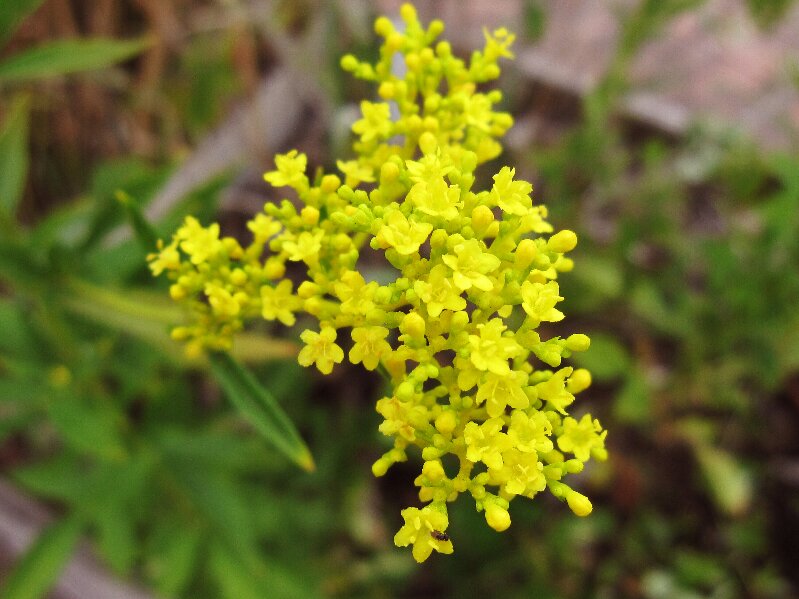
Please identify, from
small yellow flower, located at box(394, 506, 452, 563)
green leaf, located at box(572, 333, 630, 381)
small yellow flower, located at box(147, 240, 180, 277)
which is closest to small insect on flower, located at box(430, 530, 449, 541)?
small yellow flower, located at box(394, 506, 452, 563)

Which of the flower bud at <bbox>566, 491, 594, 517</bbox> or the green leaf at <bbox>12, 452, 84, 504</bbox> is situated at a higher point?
the green leaf at <bbox>12, 452, 84, 504</bbox>

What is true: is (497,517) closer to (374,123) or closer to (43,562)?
(374,123)

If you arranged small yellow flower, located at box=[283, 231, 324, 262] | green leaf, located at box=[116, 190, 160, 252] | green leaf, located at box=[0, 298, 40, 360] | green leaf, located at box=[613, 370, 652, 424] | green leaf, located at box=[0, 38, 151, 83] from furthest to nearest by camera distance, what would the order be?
green leaf, located at box=[613, 370, 652, 424] < green leaf, located at box=[0, 298, 40, 360] < green leaf, located at box=[0, 38, 151, 83] < green leaf, located at box=[116, 190, 160, 252] < small yellow flower, located at box=[283, 231, 324, 262]

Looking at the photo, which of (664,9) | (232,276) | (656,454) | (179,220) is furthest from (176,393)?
(664,9)

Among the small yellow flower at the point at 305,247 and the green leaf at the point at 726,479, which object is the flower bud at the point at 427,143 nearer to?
the small yellow flower at the point at 305,247

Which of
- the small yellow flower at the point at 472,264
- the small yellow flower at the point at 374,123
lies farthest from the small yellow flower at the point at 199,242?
the small yellow flower at the point at 472,264

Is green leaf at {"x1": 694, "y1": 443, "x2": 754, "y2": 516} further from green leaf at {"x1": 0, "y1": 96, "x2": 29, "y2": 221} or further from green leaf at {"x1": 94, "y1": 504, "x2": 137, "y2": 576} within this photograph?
green leaf at {"x1": 0, "y1": 96, "x2": 29, "y2": 221}
